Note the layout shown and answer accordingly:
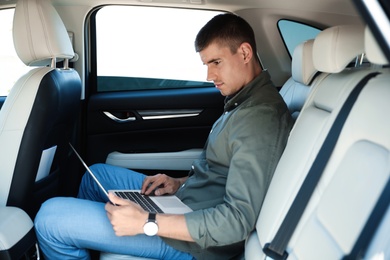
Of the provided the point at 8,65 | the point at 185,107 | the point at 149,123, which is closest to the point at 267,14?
the point at 185,107

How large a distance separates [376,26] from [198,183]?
1.17 meters

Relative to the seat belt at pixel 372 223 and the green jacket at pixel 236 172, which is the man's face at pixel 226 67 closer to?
the green jacket at pixel 236 172

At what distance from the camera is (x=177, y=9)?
302 cm

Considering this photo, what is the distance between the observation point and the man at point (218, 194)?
1.59 meters

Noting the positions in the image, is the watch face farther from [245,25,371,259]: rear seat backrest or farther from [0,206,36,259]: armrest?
[0,206,36,259]: armrest

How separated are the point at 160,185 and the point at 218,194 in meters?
0.47

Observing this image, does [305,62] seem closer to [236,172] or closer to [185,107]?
[236,172]

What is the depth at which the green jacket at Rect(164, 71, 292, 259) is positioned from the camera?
157 centimetres

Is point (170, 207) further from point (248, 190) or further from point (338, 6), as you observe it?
point (338, 6)

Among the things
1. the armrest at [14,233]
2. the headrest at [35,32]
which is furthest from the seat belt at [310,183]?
the headrest at [35,32]

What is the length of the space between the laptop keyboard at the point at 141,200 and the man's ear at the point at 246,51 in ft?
2.12

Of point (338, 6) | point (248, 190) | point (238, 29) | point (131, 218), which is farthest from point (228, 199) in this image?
point (338, 6)

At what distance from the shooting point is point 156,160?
9.80 ft

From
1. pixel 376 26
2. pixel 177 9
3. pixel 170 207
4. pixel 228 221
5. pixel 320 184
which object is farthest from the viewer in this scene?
pixel 177 9
